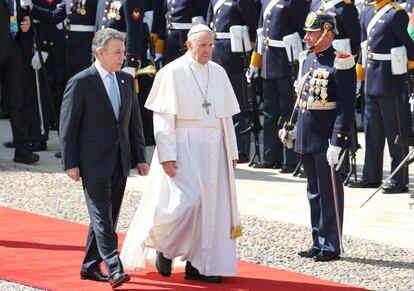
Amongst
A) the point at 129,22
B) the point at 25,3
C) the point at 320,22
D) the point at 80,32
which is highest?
the point at 320,22

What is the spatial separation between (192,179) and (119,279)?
856 mm

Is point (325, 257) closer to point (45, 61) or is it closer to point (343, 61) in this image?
point (343, 61)

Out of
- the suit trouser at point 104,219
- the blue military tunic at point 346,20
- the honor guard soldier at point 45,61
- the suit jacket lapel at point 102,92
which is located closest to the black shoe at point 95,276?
the suit trouser at point 104,219

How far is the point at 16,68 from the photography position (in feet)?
44.3

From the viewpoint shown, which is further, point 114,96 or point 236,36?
point 236,36

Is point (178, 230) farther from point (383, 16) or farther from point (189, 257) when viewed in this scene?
point (383, 16)

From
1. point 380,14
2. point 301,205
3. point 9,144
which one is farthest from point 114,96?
point 9,144

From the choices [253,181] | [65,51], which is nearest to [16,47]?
[65,51]

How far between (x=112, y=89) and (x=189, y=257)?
119cm

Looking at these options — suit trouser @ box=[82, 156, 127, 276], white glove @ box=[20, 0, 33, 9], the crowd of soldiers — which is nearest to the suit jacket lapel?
suit trouser @ box=[82, 156, 127, 276]

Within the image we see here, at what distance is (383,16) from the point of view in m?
11.9

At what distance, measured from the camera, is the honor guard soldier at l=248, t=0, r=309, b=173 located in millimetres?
12867

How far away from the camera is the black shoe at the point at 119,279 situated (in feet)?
26.5

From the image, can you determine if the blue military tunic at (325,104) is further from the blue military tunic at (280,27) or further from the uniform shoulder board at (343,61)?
the blue military tunic at (280,27)
